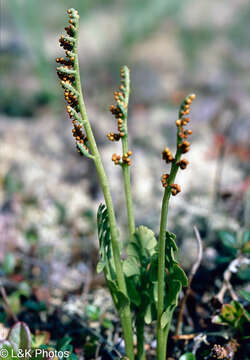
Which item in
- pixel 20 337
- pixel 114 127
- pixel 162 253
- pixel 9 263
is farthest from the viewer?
pixel 114 127

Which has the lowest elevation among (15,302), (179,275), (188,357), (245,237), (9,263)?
(188,357)

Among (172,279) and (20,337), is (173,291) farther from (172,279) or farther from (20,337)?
(20,337)

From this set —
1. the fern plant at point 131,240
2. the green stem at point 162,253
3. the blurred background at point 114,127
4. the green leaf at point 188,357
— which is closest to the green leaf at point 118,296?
the fern plant at point 131,240

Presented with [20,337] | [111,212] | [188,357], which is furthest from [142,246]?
[20,337]

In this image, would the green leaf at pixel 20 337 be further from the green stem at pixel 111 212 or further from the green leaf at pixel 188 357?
the green leaf at pixel 188 357

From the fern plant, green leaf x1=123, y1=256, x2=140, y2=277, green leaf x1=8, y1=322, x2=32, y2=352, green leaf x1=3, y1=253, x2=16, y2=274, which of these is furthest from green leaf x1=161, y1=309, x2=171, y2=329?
green leaf x1=3, y1=253, x2=16, y2=274
